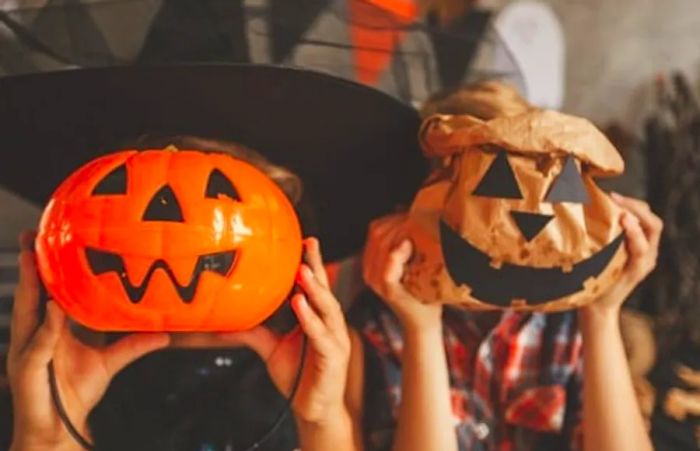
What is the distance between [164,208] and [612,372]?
55cm

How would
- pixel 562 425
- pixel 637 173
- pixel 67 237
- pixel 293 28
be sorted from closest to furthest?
pixel 67 237
pixel 293 28
pixel 562 425
pixel 637 173

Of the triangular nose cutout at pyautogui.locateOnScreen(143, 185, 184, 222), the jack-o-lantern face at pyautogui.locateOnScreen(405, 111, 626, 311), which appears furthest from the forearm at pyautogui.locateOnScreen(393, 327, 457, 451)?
the triangular nose cutout at pyautogui.locateOnScreen(143, 185, 184, 222)

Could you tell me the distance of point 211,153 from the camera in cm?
91

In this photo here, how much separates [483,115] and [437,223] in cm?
20

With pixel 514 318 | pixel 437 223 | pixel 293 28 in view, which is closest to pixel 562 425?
pixel 514 318

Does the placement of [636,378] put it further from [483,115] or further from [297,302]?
[297,302]

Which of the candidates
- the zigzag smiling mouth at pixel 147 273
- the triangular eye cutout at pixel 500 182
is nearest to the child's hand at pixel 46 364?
the zigzag smiling mouth at pixel 147 273

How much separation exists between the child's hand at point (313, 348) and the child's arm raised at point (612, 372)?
0.29 m

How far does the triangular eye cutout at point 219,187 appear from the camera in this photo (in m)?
0.85

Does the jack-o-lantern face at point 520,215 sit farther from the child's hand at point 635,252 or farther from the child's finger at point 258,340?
the child's finger at point 258,340

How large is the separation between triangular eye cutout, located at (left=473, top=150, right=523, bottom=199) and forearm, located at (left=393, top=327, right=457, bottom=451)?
0.73 ft

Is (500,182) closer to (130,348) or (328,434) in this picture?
(328,434)

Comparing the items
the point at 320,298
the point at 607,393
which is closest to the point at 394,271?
the point at 320,298

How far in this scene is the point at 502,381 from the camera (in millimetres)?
1104
